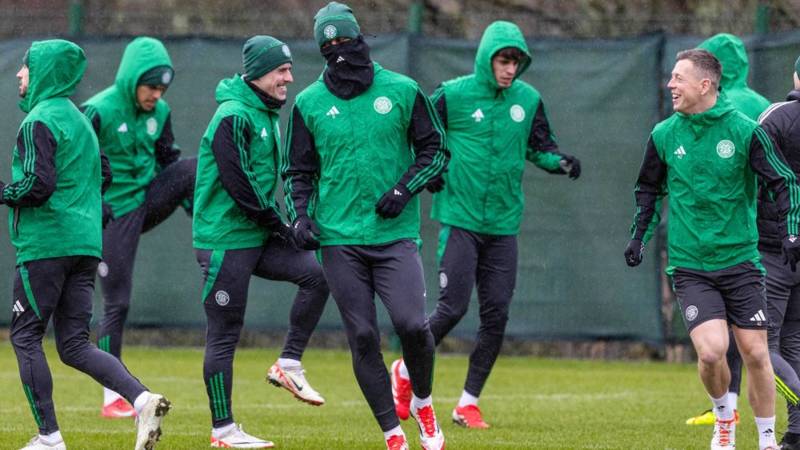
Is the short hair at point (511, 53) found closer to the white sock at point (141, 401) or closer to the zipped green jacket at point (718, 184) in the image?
the zipped green jacket at point (718, 184)

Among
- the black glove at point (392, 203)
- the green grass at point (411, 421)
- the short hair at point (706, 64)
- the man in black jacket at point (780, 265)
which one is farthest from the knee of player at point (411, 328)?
the man in black jacket at point (780, 265)

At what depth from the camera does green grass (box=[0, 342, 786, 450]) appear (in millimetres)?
8609

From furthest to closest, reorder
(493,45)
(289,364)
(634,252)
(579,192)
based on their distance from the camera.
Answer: (579,192) → (493,45) → (289,364) → (634,252)

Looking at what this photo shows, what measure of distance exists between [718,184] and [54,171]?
11.0 feet

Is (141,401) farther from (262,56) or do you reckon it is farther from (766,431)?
(766,431)

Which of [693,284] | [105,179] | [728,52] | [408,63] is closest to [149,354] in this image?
[408,63]

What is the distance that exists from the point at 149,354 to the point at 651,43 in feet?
18.2

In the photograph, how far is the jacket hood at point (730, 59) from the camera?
9.54 meters

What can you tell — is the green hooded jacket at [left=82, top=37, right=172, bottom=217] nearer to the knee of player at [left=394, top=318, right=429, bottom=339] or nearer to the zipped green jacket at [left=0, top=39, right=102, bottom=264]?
the zipped green jacket at [left=0, top=39, right=102, bottom=264]

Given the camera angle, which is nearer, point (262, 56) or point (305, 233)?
point (305, 233)

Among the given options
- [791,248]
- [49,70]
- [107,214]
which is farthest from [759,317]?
[107,214]

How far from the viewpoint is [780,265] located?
8.30m

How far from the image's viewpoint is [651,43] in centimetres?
1396

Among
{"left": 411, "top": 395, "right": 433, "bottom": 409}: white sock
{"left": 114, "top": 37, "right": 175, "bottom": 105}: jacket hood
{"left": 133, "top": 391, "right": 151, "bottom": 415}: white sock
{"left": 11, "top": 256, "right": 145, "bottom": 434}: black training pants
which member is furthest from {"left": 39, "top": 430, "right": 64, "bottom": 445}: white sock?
{"left": 114, "top": 37, "right": 175, "bottom": 105}: jacket hood
